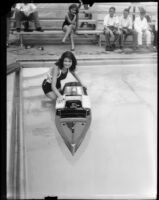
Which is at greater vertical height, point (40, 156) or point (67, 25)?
point (67, 25)

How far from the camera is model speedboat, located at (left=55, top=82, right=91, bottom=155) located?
334cm

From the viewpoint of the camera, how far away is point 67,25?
5371mm

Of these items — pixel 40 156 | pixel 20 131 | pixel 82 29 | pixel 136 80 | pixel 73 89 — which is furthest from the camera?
pixel 82 29

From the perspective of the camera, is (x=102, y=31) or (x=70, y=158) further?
(x=102, y=31)

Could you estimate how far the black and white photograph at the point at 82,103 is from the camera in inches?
114

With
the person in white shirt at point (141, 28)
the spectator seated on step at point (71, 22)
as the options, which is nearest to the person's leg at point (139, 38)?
the person in white shirt at point (141, 28)

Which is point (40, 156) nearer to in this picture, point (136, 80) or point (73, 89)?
point (73, 89)

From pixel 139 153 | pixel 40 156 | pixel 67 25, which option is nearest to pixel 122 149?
pixel 139 153

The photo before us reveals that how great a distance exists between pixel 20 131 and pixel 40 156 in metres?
0.46

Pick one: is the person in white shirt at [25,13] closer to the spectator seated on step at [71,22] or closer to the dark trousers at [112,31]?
the spectator seated on step at [71,22]

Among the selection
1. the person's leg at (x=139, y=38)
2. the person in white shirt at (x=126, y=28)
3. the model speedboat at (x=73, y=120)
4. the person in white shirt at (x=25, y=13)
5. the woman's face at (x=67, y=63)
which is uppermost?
the person in white shirt at (x=25, y=13)

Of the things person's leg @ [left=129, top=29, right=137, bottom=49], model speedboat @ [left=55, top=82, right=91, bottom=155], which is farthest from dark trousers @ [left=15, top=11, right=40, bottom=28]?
model speedboat @ [left=55, top=82, right=91, bottom=155]

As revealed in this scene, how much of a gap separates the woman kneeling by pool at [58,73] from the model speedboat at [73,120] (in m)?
0.19

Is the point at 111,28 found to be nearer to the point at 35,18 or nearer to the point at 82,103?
the point at 35,18
